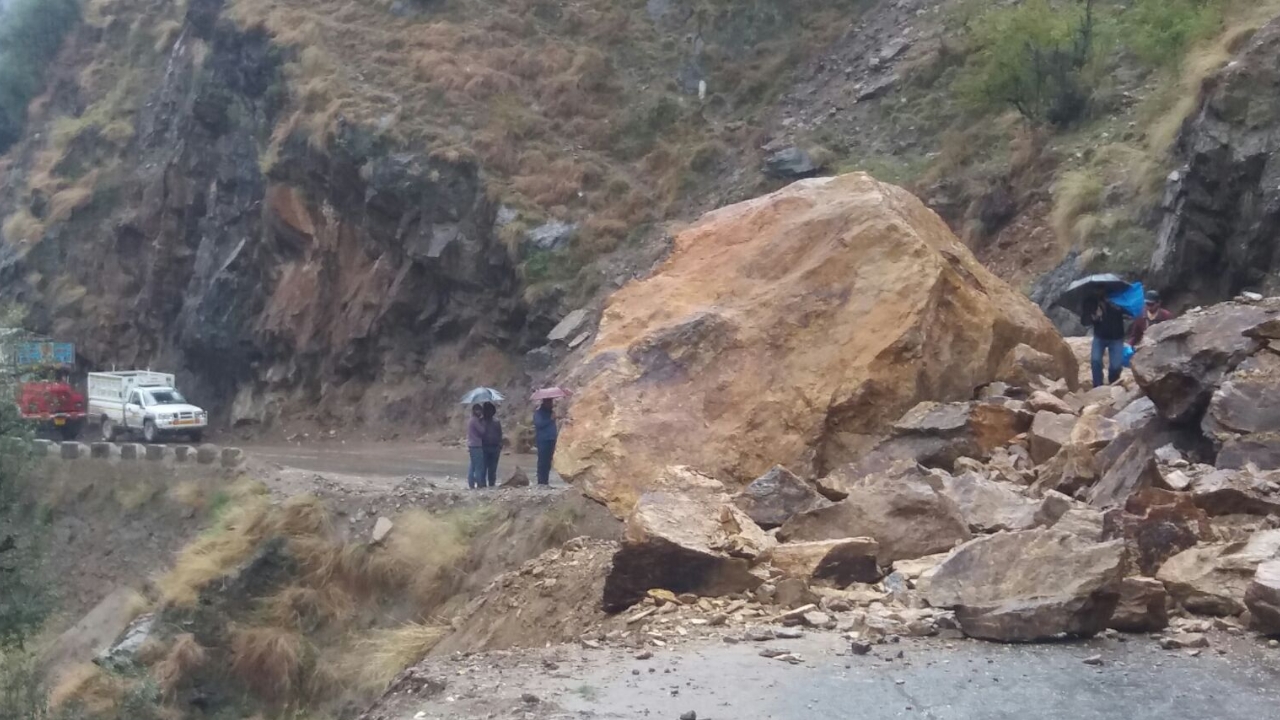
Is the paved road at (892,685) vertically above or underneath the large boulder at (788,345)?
underneath

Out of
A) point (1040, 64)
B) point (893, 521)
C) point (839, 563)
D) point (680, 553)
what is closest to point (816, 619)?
point (839, 563)

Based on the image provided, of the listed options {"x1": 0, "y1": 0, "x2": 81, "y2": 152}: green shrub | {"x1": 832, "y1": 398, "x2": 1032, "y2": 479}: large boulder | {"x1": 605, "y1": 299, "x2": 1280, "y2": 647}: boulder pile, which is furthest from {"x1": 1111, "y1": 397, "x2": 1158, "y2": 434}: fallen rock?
{"x1": 0, "y1": 0, "x2": 81, "y2": 152}: green shrub

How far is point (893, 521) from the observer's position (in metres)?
8.48

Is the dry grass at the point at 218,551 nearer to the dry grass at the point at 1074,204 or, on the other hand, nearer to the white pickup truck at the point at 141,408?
the white pickup truck at the point at 141,408

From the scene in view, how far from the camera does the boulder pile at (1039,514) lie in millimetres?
6844

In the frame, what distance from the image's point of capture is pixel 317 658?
18.0m

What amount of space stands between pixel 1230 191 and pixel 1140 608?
12.8m

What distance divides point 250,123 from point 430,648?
94.9ft

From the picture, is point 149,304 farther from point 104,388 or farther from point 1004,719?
point 1004,719

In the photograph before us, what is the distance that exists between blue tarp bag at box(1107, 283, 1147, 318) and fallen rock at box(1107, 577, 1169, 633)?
21.2ft

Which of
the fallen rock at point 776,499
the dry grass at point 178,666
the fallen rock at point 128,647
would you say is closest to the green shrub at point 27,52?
the fallen rock at point 128,647

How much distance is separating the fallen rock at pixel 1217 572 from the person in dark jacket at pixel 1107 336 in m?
5.54

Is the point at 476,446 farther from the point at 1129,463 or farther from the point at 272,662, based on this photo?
the point at 1129,463

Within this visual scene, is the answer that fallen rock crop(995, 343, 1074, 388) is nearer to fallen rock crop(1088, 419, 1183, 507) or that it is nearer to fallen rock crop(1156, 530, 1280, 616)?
fallen rock crop(1088, 419, 1183, 507)
